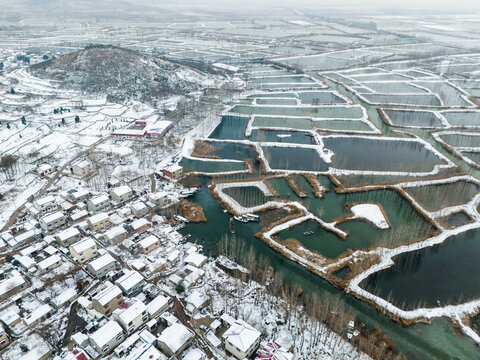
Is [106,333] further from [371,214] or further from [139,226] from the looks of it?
[371,214]

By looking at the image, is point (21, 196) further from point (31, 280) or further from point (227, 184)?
point (227, 184)

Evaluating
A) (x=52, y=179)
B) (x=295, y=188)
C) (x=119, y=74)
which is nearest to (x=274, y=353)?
(x=295, y=188)

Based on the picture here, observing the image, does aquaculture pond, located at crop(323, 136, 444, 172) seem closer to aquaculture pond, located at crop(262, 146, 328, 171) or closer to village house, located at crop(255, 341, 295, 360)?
aquaculture pond, located at crop(262, 146, 328, 171)

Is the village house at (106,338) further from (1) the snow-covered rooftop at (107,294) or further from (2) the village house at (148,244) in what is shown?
(2) the village house at (148,244)

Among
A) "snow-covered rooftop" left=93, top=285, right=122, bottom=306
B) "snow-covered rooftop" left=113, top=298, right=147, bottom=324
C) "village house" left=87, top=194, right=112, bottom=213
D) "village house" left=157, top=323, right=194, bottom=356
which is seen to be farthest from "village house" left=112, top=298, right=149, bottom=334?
A: "village house" left=87, top=194, right=112, bottom=213

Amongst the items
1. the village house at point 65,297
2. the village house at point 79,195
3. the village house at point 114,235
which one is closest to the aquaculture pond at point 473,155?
the village house at point 114,235
